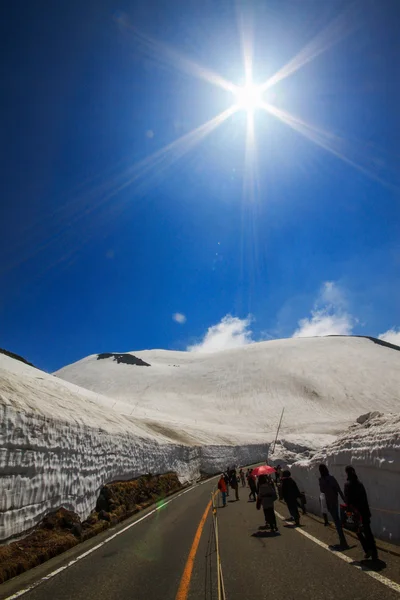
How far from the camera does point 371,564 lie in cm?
602

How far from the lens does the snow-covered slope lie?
75.1 metres

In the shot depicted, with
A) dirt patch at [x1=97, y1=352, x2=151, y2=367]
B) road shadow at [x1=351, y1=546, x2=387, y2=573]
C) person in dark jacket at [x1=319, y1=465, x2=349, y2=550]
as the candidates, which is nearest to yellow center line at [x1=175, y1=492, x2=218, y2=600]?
road shadow at [x1=351, y1=546, x2=387, y2=573]

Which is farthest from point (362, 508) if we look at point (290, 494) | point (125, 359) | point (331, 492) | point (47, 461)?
point (125, 359)

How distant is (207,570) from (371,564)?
2.90m

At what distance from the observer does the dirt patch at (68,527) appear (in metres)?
7.55

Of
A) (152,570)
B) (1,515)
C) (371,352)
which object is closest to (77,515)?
(1,515)

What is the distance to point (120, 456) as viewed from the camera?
58.1ft

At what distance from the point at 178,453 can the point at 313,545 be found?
2613 centimetres

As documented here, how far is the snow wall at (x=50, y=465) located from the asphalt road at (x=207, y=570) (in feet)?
5.71

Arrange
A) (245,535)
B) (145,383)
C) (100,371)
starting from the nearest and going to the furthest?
1. (245,535)
2. (145,383)
3. (100,371)

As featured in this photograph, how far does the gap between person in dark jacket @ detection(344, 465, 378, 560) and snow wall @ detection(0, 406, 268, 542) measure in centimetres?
786

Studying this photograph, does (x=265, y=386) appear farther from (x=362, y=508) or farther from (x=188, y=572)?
(x=188, y=572)

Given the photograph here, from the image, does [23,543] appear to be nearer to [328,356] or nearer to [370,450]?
[370,450]

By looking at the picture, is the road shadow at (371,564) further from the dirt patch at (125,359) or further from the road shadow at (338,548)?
the dirt patch at (125,359)
